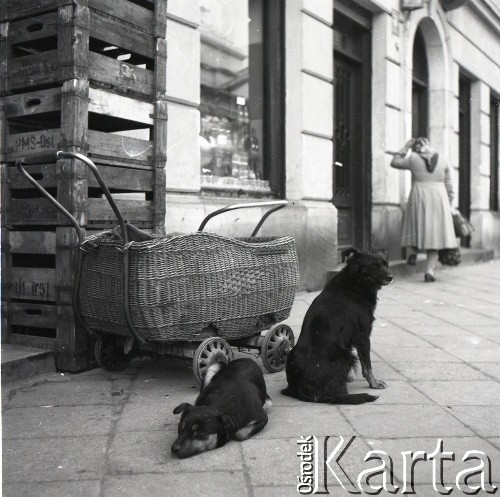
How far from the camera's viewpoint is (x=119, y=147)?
4656 millimetres

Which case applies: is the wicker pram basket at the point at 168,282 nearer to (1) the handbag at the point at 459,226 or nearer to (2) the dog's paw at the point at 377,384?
(2) the dog's paw at the point at 377,384

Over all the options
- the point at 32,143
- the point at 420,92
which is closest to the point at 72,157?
the point at 32,143

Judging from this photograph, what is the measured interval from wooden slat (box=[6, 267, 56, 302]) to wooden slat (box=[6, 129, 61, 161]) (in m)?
0.78

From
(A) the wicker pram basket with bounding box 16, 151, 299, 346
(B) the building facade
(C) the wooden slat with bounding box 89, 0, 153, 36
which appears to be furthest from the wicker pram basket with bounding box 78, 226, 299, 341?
(B) the building facade

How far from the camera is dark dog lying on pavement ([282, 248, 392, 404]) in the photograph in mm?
3756

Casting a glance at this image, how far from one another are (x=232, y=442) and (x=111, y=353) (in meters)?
1.59

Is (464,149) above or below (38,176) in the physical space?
above

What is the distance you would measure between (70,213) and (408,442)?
246 cm

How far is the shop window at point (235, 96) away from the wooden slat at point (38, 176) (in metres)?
3.13

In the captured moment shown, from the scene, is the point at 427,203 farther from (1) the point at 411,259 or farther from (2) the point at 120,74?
(2) the point at 120,74

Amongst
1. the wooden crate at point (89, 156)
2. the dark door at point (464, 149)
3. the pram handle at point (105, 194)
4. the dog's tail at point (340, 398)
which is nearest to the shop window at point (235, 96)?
the wooden crate at point (89, 156)

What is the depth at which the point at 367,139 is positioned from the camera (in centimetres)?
1061

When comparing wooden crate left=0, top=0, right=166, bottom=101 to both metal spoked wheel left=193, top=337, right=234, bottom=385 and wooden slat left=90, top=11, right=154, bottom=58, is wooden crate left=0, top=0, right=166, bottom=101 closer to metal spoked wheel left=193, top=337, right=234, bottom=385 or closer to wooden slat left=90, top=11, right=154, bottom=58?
wooden slat left=90, top=11, right=154, bottom=58

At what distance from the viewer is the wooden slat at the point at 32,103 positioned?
14.3 ft
